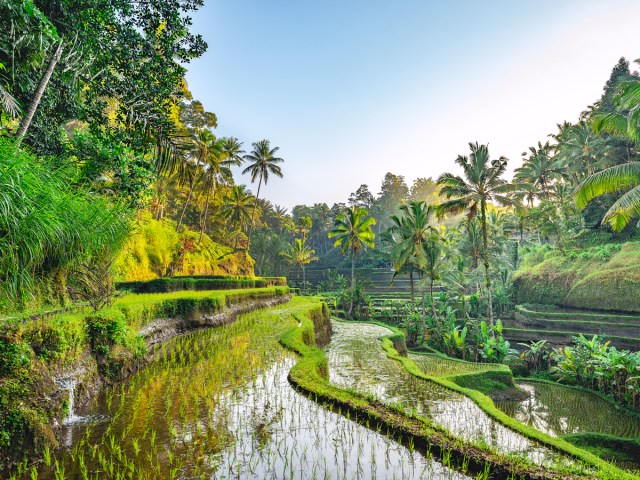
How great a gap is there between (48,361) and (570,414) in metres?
13.5

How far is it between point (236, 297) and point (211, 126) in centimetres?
2832

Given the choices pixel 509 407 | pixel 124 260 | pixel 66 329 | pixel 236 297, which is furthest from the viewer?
pixel 124 260

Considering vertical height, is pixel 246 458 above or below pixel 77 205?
below

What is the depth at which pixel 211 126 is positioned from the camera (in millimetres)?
38344

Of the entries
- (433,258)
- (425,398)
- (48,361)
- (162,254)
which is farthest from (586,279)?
(48,361)

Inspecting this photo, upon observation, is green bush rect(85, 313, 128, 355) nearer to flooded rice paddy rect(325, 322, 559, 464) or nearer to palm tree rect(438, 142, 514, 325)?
flooded rice paddy rect(325, 322, 559, 464)

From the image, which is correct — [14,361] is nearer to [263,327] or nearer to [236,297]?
[263,327]

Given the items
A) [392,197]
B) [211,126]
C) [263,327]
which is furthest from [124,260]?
[392,197]

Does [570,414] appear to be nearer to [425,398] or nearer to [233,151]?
[425,398]

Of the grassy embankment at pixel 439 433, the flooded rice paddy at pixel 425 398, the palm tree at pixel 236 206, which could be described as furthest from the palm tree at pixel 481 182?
the palm tree at pixel 236 206

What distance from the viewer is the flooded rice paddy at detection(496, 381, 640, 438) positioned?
9441 mm

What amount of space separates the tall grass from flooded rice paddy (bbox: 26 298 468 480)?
2104 millimetres

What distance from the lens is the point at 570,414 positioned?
1055 cm

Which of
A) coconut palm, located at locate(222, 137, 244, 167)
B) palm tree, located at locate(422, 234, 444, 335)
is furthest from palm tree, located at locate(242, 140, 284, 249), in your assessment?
palm tree, located at locate(422, 234, 444, 335)
